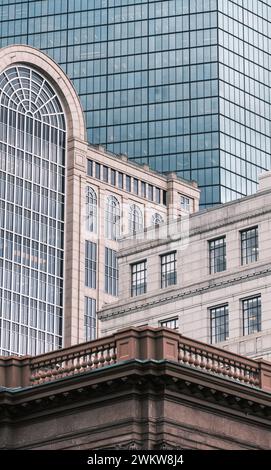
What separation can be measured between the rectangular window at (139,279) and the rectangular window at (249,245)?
26.2 feet

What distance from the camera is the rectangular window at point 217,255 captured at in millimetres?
91062

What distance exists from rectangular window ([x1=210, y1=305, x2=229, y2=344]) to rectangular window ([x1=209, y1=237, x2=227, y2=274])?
2.43m

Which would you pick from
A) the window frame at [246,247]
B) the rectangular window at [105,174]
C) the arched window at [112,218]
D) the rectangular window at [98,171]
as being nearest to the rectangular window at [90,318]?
the arched window at [112,218]

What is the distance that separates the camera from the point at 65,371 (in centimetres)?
6209

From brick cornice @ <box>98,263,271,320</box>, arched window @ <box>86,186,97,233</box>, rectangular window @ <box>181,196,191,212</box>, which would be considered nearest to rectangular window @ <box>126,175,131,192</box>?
arched window @ <box>86,186,97,233</box>

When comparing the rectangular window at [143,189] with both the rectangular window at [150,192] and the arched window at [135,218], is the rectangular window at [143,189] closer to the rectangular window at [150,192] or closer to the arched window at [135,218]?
the rectangular window at [150,192]

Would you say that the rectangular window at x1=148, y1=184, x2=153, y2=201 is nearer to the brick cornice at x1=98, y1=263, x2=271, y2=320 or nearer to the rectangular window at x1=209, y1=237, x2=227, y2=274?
the brick cornice at x1=98, y1=263, x2=271, y2=320

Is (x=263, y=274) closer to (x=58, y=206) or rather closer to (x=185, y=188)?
(x=58, y=206)

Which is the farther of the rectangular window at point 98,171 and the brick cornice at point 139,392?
the rectangular window at point 98,171

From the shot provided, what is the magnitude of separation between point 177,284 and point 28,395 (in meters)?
32.2

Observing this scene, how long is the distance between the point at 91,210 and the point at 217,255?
264 ft

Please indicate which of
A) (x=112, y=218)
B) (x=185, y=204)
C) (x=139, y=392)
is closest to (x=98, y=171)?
(x=112, y=218)

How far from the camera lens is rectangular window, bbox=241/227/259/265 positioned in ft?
293

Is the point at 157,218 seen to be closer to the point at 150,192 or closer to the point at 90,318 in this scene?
the point at 150,192
